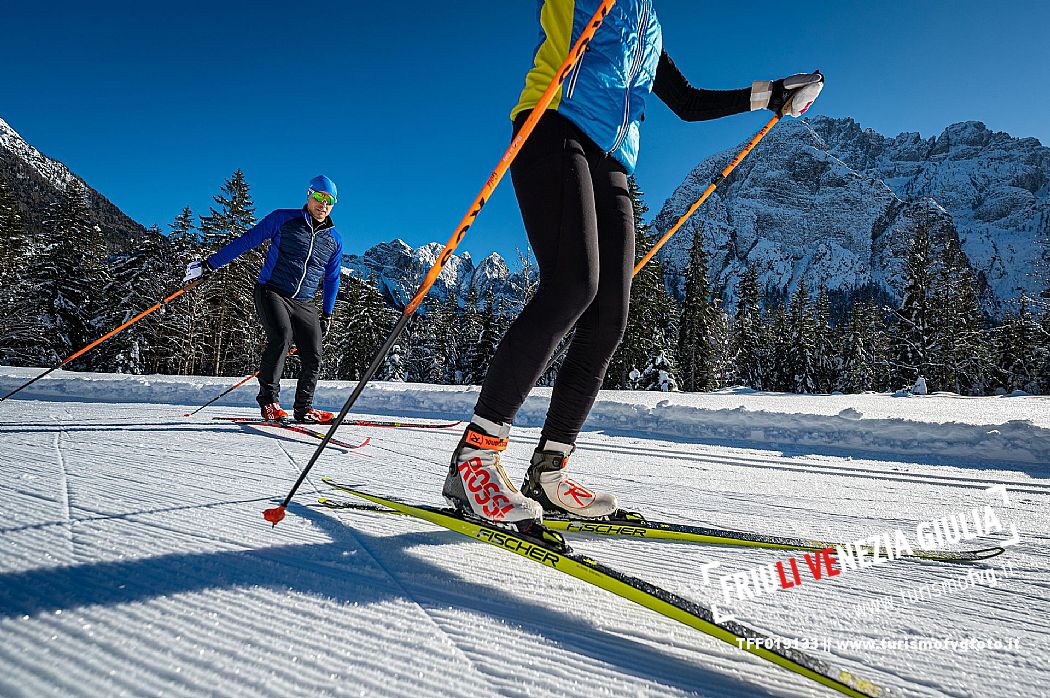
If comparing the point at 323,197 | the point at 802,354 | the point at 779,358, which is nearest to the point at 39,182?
the point at 779,358

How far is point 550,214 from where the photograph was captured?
163 cm

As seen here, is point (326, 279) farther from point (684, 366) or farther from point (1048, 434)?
point (684, 366)

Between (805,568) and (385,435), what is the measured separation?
3.40 metres

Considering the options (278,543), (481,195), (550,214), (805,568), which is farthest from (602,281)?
(278,543)

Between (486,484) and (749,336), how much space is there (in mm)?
52841

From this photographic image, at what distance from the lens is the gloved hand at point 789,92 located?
2.28m

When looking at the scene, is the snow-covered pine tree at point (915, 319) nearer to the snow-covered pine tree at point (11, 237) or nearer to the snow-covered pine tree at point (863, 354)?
the snow-covered pine tree at point (863, 354)

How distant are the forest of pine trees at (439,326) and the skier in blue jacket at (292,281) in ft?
56.0

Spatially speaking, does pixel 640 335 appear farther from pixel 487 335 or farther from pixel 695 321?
pixel 487 335

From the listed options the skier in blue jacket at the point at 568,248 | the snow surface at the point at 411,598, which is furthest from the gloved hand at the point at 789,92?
the snow surface at the point at 411,598

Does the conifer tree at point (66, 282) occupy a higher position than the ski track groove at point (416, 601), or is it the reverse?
the conifer tree at point (66, 282)

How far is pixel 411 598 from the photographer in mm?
1122

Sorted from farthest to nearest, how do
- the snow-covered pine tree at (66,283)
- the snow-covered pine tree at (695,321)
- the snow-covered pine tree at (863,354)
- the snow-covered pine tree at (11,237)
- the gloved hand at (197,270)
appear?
the snow-covered pine tree at (863,354), the snow-covered pine tree at (695,321), the snow-covered pine tree at (11,237), the snow-covered pine tree at (66,283), the gloved hand at (197,270)

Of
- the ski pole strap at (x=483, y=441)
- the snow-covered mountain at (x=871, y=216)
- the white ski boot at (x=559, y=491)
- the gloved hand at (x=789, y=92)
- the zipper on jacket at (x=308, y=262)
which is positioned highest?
the snow-covered mountain at (x=871, y=216)
